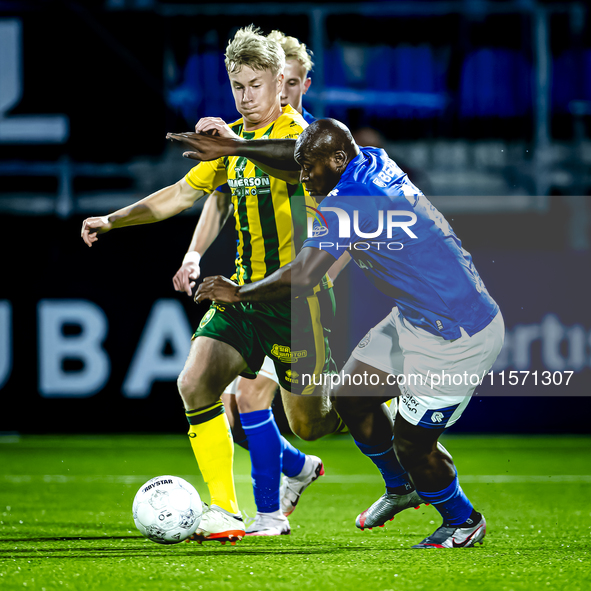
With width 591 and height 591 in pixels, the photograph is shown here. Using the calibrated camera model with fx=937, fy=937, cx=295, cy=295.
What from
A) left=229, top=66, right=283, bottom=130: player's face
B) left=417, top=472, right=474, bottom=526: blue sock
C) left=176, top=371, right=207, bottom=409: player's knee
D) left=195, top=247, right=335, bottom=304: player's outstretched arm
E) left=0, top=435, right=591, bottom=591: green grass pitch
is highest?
left=229, top=66, right=283, bottom=130: player's face

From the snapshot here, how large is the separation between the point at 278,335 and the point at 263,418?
0.40 metres

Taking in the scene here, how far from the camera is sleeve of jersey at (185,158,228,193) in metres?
4.13

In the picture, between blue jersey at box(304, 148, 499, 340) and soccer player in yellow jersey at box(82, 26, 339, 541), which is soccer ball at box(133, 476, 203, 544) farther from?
blue jersey at box(304, 148, 499, 340)

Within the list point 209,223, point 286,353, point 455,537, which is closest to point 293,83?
point 209,223

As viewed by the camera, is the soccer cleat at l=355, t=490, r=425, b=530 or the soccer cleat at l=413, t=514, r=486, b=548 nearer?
→ the soccer cleat at l=413, t=514, r=486, b=548

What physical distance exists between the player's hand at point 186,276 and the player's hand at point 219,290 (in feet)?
1.41

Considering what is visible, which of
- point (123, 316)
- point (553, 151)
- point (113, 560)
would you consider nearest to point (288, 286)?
point (113, 560)

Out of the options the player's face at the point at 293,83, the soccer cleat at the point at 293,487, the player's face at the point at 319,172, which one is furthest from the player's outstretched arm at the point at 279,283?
the player's face at the point at 293,83

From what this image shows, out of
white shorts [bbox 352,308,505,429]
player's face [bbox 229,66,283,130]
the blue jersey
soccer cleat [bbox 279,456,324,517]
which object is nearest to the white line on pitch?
soccer cleat [bbox 279,456,324,517]

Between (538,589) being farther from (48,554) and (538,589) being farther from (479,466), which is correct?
(479,466)

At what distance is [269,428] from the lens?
4105 millimetres

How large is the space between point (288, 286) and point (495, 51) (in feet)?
20.4

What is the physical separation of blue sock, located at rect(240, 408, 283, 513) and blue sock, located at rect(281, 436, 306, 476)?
0.23 meters

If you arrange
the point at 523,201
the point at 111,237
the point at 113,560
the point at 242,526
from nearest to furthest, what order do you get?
the point at 113,560 → the point at 242,526 → the point at 111,237 → the point at 523,201
